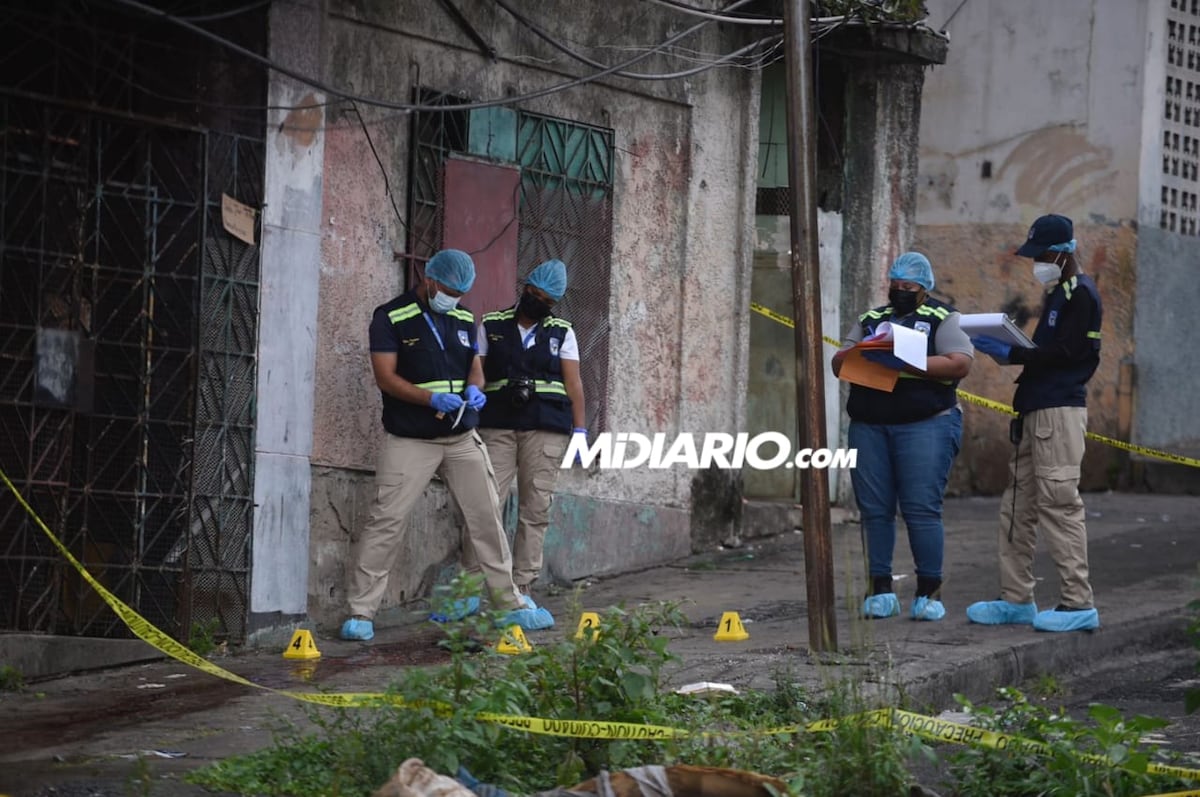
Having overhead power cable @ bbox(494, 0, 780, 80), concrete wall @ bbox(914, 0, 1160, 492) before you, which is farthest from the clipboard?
concrete wall @ bbox(914, 0, 1160, 492)

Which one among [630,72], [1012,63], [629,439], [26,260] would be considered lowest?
[629,439]

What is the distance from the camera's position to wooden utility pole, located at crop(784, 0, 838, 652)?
831 cm

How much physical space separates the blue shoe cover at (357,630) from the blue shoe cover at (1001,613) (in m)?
3.22

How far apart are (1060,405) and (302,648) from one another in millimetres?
4092

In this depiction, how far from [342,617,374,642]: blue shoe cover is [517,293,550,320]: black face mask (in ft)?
6.48

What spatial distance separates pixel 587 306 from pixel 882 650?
4.03m

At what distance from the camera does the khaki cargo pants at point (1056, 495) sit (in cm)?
934

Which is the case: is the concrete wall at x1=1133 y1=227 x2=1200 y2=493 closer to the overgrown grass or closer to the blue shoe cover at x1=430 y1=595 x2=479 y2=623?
the overgrown grass

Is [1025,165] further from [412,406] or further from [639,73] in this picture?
[412,406]

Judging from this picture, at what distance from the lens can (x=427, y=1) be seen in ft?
34.3

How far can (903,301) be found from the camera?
9656 mm

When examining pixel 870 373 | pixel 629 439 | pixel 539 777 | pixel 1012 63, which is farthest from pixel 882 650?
pixel 1012 63

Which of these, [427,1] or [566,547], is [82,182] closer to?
[427,1]

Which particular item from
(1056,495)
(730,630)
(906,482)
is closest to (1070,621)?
(1056,495)
